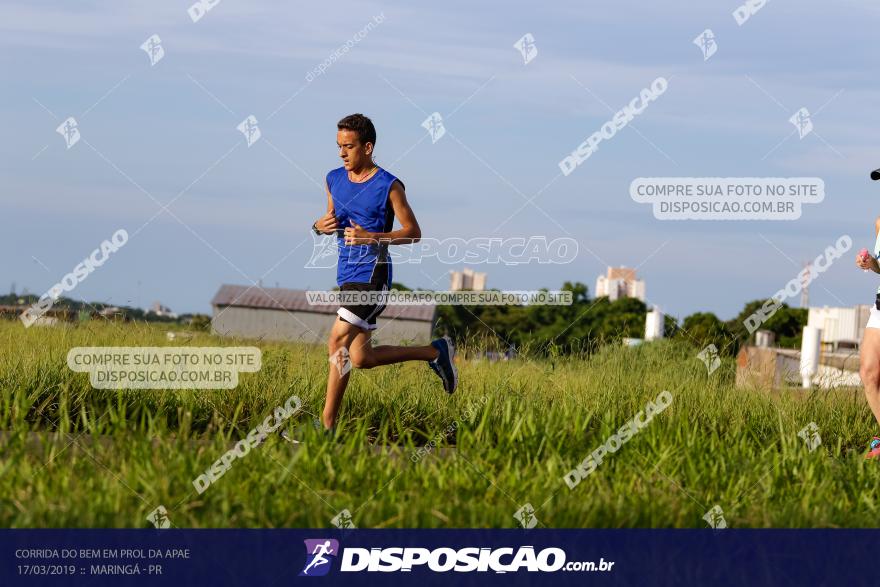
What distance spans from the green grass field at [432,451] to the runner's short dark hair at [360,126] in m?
1.82

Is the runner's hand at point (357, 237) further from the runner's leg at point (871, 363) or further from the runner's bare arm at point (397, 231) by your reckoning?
the runner's leg at point (871, 363)

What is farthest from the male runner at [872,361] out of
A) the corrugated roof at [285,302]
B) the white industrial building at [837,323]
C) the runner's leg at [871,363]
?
the white industrial building at [837,323]

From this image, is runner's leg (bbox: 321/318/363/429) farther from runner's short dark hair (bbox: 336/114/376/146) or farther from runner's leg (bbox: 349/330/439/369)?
runner's short dark hair (bbox: 336/114/376/146)

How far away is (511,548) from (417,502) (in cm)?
50

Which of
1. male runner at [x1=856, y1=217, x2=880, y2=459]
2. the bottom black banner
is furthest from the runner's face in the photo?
male runner at [x1=856, y1=217, x2=880, y2=459]

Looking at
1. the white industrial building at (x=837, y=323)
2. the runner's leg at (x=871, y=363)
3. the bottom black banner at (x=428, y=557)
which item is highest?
the white industrial building at (x=837, y=323)

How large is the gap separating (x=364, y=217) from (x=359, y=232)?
19cm

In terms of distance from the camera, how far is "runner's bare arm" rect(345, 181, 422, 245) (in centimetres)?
669

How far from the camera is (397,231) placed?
6.80m

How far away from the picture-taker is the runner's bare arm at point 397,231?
6.69 metres

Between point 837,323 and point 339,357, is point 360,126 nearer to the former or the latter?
point 339,357

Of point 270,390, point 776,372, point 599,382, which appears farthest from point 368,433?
point 776,372

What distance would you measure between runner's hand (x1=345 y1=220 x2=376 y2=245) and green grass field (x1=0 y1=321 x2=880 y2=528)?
1.10 m

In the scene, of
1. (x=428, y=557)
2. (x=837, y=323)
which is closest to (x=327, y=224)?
(x=428, y=557)
